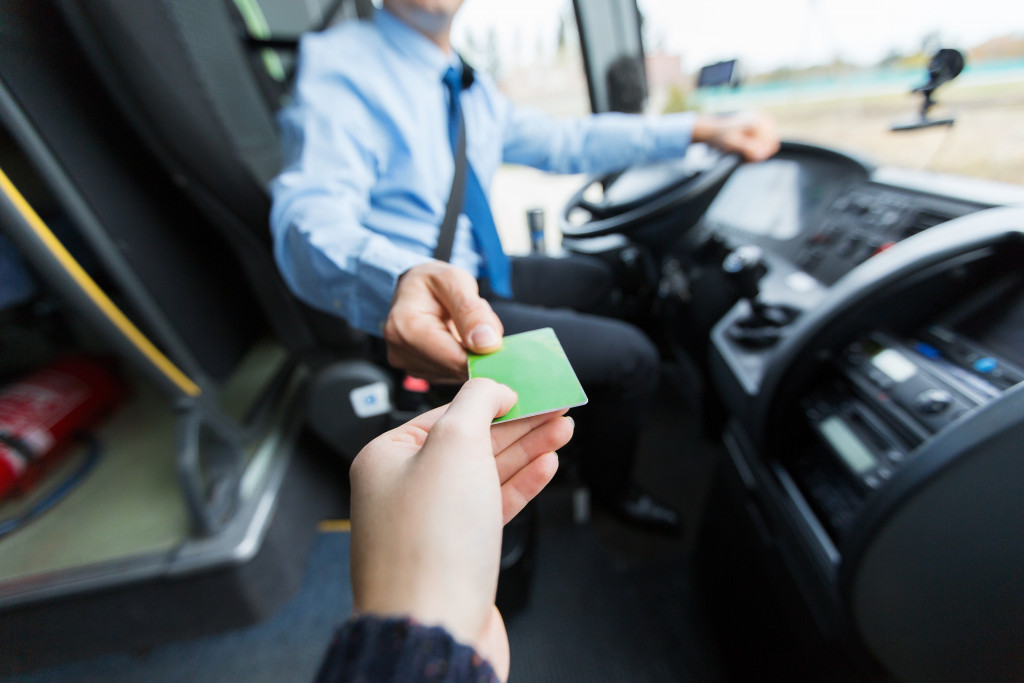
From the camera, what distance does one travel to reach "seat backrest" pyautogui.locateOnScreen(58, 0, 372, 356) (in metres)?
0.68

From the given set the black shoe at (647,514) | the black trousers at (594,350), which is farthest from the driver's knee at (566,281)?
the black shoe at (647,514)

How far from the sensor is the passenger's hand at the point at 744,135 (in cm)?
92

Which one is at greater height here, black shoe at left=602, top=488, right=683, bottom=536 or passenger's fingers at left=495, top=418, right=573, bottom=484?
passenger's fingers at left=495, top=418, right=573, bottom=484

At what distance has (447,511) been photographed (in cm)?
26

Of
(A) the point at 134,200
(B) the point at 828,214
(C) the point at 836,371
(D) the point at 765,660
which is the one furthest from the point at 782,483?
(A) the point at 134,200

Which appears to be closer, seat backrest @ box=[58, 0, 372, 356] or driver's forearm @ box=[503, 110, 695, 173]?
seat backrest @ box=[58, 0, 372, 356]

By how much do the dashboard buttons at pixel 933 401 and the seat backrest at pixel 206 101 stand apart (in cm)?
101

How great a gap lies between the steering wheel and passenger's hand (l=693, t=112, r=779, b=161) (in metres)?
0.03

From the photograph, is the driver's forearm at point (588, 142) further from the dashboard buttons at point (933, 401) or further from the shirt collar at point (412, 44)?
the dashboard buttons at point (933, 401)

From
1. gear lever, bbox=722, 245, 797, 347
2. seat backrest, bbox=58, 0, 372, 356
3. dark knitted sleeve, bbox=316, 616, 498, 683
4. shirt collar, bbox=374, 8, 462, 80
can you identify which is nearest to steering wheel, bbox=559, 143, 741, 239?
gear lever, bbox=722, 245, 797, 347

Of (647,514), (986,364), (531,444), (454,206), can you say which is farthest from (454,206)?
(647,514)

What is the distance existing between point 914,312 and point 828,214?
0.42 m

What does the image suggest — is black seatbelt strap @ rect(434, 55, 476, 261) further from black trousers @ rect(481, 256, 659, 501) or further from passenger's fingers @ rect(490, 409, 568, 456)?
passenger's fingers @ rect(490, 409, 568, 456)

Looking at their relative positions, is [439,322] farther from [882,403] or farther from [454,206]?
[882,403]
